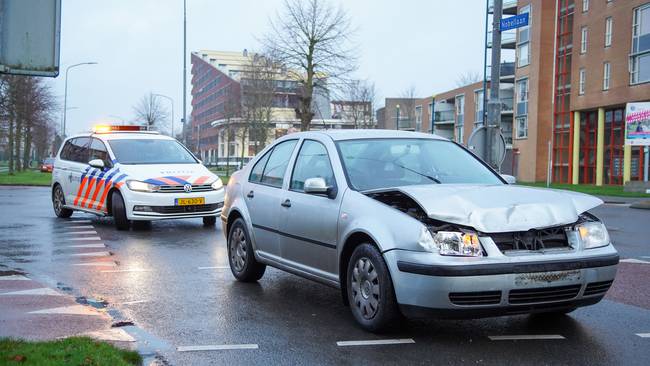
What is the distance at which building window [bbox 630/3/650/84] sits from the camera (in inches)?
1475

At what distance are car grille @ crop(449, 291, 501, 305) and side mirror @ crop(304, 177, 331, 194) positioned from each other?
5.15 feet

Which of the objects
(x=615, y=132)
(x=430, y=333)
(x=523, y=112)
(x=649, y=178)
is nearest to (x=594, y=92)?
(x=615, y=132)

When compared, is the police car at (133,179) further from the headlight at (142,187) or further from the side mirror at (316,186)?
the side mirror at (316,186)

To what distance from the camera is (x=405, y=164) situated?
20.3ft

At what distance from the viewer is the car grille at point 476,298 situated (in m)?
4.72

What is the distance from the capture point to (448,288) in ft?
15.4

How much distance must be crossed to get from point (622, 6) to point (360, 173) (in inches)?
1538

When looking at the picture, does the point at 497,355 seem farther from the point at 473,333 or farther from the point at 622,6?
the point at 622,6

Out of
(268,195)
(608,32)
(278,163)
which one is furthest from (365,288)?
(608,32)

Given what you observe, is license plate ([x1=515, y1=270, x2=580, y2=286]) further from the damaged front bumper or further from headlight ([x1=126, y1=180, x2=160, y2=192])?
headlight ([x1=126, y1=180, x2=160, y2=192])

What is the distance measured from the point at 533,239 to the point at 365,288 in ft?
4.31

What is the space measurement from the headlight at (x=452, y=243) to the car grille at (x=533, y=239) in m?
0.17

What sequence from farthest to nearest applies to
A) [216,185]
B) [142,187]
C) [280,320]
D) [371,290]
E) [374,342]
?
[216,185], [142,187], [280,320], [371,290], [374,342]

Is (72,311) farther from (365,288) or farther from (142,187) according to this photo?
(142,187)
